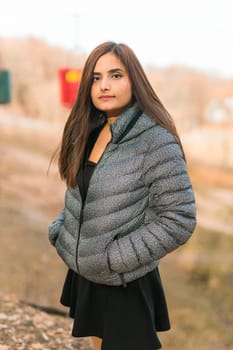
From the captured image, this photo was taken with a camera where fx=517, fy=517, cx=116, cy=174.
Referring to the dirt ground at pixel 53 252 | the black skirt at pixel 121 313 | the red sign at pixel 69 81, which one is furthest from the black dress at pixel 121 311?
the red sign at pixel 69 81

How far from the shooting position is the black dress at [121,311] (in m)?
1.70

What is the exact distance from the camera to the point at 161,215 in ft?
5.27

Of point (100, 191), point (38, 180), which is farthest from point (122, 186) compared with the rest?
point (38, 180)

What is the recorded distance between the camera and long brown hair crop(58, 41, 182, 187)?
5.61ft

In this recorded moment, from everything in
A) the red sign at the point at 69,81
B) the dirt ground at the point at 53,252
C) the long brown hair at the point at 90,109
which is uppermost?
the long brown hair at the point at 90,109

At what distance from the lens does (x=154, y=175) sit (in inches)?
63.6

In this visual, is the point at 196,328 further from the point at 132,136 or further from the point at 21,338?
the point at 132,136

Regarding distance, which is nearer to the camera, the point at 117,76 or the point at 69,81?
the point at 117,76

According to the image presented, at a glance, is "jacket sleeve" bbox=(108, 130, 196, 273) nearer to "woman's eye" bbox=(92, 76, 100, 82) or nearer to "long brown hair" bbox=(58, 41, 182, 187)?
"long brown hair" bbox=(58, 41, 182, 187)

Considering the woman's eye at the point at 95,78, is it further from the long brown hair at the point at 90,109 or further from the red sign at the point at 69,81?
the red sign at the point at 69,81

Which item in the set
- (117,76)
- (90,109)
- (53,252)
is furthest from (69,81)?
(117,76)

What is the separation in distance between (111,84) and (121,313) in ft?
2.48

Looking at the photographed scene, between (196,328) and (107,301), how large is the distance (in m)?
4.23

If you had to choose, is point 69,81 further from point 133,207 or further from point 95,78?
point 133,207
